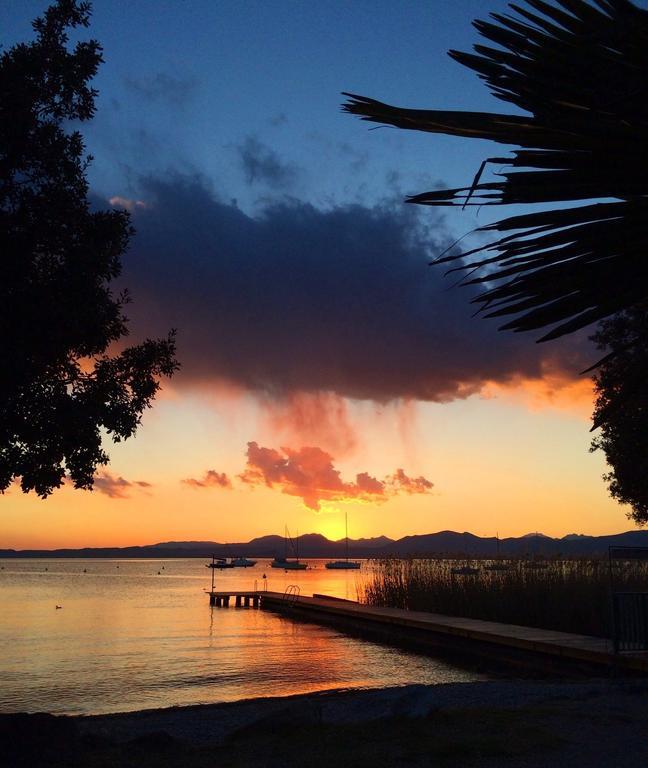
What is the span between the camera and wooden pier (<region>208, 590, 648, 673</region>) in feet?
45.1

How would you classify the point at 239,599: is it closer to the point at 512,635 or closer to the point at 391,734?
the point at 512,635

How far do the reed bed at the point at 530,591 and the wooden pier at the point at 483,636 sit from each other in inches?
47.8

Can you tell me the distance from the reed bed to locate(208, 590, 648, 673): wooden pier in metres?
1.21

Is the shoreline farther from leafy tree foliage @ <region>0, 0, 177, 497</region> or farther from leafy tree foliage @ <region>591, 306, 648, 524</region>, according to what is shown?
leafy tree foliage @ <region>591, 306, 648, 524</region>

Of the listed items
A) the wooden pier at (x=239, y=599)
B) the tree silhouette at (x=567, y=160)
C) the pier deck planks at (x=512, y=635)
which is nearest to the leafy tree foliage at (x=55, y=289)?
the tree silhouette at (x=567, y=160)

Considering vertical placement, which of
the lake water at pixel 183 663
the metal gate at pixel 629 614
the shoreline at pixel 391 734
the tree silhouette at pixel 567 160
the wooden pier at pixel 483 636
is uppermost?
the tree silhouette at pixel 567 160

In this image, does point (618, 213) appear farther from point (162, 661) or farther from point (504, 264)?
point (162, 661)

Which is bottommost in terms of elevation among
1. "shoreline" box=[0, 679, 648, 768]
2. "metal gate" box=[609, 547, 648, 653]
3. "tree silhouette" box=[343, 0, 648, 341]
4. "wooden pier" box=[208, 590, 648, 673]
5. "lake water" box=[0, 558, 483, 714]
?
"lake water" box=[0, 558, 483, 714]

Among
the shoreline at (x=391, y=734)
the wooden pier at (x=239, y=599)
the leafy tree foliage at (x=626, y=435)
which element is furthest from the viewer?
the wooden pier at (x=239, y=599)

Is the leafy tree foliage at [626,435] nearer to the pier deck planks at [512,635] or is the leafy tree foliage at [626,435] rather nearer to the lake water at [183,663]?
the pier deck planks at [512,635]

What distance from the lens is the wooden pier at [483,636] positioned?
542 inches

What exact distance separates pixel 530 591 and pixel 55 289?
56.1 feet

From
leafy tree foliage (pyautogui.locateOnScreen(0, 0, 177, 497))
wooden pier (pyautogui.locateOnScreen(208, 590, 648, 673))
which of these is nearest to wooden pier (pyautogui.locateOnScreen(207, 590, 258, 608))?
wooden pier (pyautogui.locateOnScreen(208, 590, 648, 673))

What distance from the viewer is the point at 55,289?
864 centimetres
